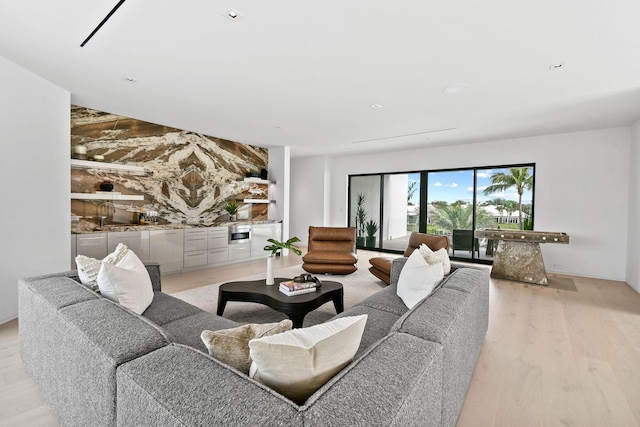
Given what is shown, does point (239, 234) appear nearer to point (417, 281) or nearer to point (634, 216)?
point (417, 281)

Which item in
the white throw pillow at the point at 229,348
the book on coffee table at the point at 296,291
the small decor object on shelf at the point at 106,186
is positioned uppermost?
the small decor object on shelf at the point at 106,186

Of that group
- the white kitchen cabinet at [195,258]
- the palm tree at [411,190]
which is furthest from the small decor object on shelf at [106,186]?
the palm tree at [411,190]

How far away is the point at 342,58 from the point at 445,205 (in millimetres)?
5092

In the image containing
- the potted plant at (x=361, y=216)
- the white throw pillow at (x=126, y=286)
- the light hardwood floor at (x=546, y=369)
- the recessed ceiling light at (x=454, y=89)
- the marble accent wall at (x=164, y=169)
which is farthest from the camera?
the potted plant at (x=361, y=216)

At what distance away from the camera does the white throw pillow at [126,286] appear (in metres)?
1.91

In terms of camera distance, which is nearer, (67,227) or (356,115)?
(67,227)

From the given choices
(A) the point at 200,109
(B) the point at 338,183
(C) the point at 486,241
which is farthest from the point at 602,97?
(B) the point at 338,183

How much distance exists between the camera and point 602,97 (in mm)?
3609

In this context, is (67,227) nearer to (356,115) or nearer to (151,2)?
(151,2)

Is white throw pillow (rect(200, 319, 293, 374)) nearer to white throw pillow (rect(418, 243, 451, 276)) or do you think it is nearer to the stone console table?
white throw pillow (rect(418, 243, 451, 276))

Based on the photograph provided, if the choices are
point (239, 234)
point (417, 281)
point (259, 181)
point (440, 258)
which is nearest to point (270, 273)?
point (417, 281)

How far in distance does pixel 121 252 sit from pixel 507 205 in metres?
6.57

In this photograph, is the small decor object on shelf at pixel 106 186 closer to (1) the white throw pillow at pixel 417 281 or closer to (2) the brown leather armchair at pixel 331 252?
(2) the brown leather armchair at pixel 331 252

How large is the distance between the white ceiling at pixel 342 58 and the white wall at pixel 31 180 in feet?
0.87
